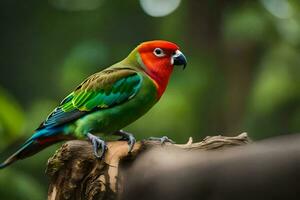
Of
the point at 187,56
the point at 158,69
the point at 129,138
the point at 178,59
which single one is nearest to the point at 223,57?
the point at 187,56

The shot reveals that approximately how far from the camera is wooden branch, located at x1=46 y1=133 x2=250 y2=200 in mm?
2689

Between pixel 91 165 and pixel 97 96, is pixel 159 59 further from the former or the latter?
pixel 91 165

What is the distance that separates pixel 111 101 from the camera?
3.29 metres

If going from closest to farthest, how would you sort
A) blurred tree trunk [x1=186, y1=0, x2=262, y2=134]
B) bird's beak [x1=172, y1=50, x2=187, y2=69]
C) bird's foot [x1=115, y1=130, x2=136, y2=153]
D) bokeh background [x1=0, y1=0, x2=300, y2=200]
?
bird's foot [x1=115, y1=130, x2=136, y2=153], bird's beak [x1=172, y1=50, x2=187, y2=69], bokeh background [x1=0, y1=0, x2=300, y2=200], blurred tree trunk [x1=186, y1=0, x2=262, y2=134]

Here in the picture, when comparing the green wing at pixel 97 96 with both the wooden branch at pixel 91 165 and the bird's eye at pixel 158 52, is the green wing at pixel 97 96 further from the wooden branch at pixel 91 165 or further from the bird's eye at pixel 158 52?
the wooden branch at pixel 91 165

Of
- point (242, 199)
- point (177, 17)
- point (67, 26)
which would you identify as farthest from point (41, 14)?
point (242, 199)

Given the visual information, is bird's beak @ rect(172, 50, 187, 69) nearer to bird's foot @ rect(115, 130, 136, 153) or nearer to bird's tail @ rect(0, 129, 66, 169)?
bird's foot @ rect(115, 130, 136, 153)

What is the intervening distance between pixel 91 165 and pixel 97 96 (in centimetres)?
56

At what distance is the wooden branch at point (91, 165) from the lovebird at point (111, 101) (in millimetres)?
359

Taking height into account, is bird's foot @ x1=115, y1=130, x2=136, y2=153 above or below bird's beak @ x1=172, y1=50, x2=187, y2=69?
below

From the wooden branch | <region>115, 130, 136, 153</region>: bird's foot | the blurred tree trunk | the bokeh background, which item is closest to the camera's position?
the wooden branch

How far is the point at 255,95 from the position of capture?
6391 millimetres

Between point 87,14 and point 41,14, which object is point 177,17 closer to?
point 87,14

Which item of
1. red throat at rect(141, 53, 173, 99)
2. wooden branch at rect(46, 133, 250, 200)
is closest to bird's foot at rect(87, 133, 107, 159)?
wooden branch at rect(46, 133, 250, 200)
